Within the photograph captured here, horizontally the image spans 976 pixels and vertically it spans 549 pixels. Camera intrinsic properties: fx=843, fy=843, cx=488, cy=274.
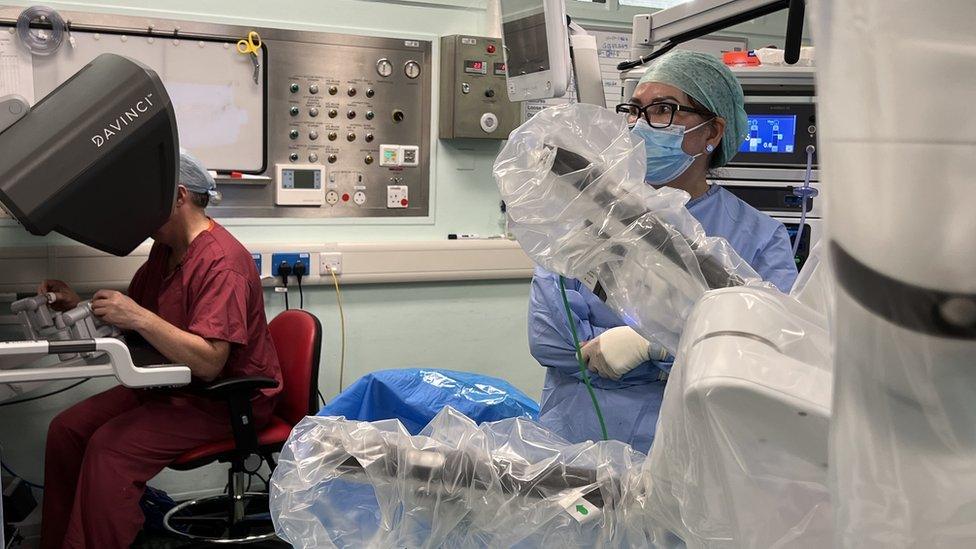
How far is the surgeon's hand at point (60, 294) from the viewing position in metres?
2.55

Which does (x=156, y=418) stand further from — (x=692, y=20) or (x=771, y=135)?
(x=771, y=135)

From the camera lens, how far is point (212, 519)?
2959 mm

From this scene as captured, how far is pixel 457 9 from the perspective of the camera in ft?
10.8

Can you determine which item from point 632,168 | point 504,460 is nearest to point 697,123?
point 632,168

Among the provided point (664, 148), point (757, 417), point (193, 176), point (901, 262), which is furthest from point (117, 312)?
point (901, 262)

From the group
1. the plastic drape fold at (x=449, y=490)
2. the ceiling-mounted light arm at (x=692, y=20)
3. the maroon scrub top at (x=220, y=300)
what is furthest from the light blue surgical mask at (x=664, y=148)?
the maroon scrub top at (x=220, y=300)

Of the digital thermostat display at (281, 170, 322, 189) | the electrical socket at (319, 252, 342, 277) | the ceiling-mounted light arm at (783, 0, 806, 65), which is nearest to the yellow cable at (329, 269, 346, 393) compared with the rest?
the electrical socket at (319, 252, 342, 277)

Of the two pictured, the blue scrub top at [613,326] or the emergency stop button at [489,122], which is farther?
the emergency stop button at [489,122]

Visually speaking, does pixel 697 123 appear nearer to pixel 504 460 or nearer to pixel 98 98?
pixel 504 460

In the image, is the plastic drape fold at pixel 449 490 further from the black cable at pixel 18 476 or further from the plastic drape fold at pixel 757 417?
the black cable at pixel 18 476

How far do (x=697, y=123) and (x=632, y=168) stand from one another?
35.5 inches

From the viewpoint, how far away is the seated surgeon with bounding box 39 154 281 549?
2350 millimetres

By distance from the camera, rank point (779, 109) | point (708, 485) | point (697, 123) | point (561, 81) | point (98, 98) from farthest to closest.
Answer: point (779, 109) → point (98, 98) → point (697, 123) → point (561, 81) → point (708, 485)

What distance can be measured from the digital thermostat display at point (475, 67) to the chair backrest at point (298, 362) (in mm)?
1176
